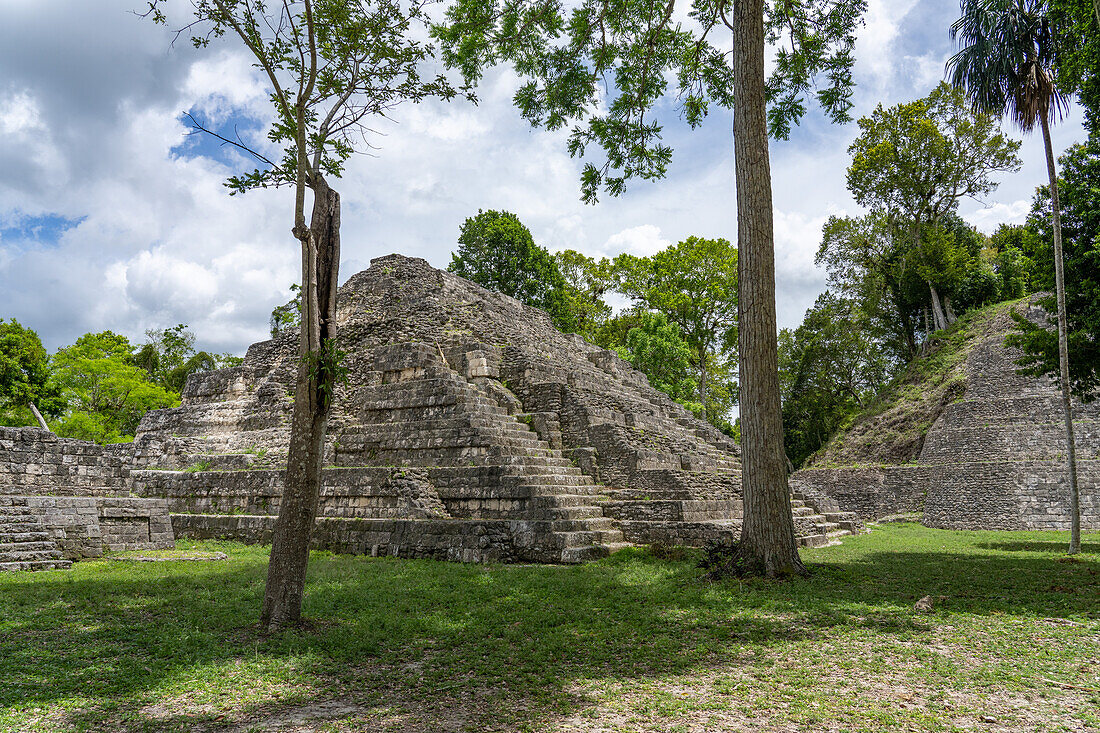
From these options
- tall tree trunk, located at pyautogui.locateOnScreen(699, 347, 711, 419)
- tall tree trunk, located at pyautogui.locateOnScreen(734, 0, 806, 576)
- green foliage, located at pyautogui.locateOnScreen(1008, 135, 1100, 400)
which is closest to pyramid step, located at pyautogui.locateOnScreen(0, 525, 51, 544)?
tall tree trunk, located at pyautogui.locateOnScreen(734, 0, 806, 576)

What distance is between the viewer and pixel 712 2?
36.3 ft

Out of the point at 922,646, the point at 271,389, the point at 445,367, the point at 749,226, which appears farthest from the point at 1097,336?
the point at 271,389

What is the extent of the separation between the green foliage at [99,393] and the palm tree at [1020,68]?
96.2 ft

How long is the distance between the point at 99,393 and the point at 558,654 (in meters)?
28.5

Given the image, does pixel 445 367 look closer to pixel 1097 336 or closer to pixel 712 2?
pixel 712 2

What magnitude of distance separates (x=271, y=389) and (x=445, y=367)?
5053 mm

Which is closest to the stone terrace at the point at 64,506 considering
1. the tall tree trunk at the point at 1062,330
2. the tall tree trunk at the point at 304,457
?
the tall tree trunk at the point at 304,457

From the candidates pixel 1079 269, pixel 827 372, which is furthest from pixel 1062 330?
pixel 827 372

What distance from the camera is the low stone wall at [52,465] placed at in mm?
11430

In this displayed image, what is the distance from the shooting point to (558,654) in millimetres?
4863

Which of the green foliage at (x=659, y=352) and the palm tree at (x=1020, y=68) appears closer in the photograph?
the palm tree at (x=1020, y=68)

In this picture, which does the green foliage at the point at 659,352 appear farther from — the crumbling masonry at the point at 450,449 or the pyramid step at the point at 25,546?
the pyramid step at the point at 25,546

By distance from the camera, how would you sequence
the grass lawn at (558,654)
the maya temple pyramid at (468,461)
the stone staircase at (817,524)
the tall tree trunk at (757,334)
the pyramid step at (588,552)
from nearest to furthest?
the grass lawn at (558,654)
the tall tree trunk at (757,334)
the pyramid step at (588,552)
the maya temple pyramid at (468,461)
the stone staircase at (817,524)

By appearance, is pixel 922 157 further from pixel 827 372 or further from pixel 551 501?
pixel 551 501
